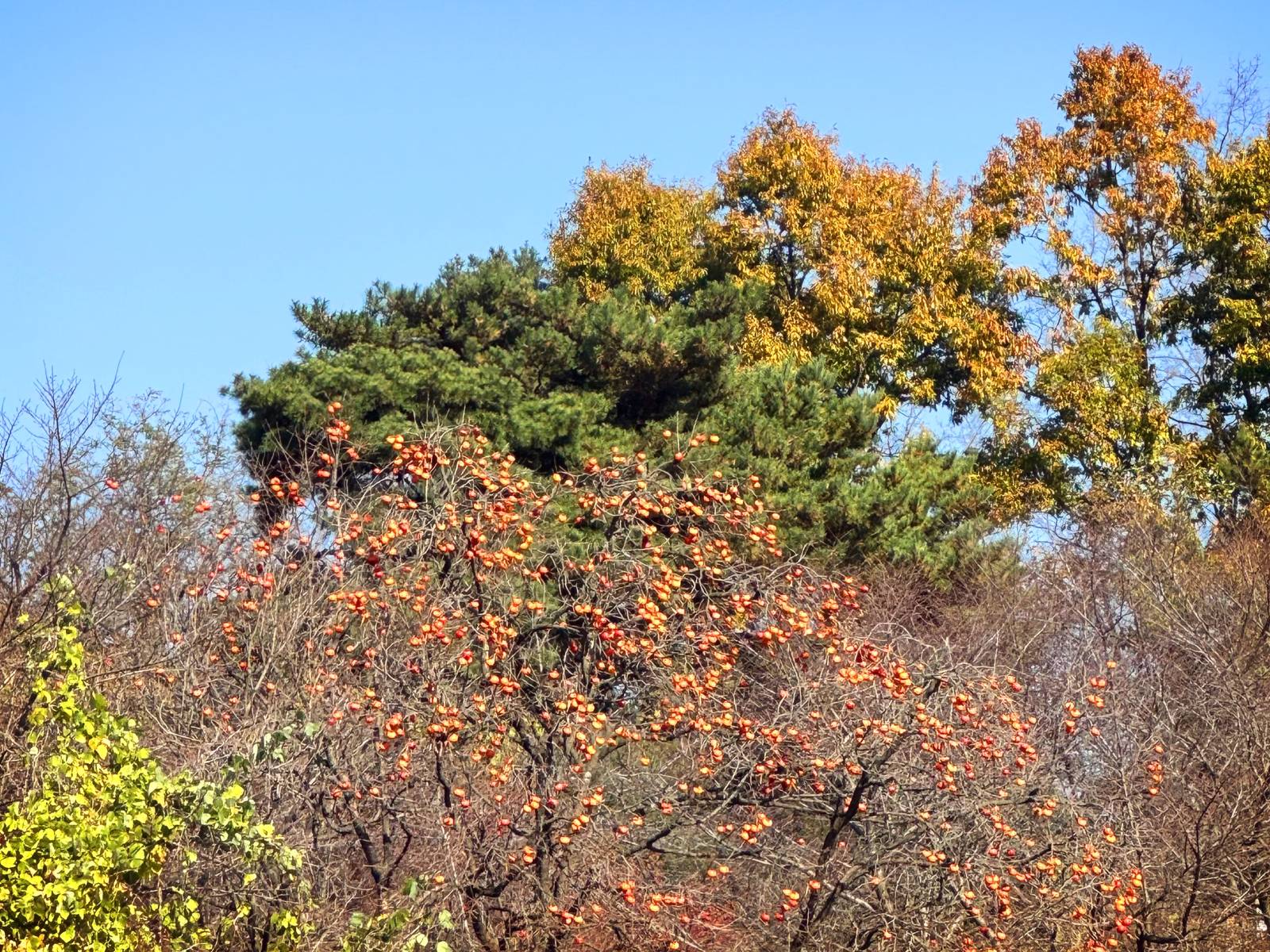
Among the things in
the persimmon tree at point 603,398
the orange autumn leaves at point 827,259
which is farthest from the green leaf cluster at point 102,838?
the orange autumn leaves at point 827,259

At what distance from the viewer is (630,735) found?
28.5 ft

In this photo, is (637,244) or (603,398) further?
(637,244)

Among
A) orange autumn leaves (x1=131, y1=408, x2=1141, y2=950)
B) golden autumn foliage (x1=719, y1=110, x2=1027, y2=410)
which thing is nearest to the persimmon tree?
golden autumn foliage (x1=719, y1=110, x2=1027, y2=410)

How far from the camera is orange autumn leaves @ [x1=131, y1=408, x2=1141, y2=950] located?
8.71 metres

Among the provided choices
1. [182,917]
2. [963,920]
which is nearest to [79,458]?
[182,917]

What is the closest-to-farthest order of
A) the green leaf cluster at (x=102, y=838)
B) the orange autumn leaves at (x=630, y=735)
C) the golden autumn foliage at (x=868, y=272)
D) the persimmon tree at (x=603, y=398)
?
the green leaf cluster at (x=102, y=838) → the orange autumn leaves at (x=630, y=735) → the persimmon tree at (x=603, y=398) → the golden autumn foliage at (x=868, y=272)

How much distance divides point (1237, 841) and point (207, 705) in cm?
613

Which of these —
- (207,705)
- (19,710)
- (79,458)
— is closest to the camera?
(19,710)

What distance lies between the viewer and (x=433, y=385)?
725 inches

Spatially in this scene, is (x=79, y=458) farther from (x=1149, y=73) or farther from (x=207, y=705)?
(x=1149, y=73)

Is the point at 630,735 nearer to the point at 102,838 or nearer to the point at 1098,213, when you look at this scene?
the point at 102,838

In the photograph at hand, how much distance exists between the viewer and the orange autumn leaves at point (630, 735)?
871cm

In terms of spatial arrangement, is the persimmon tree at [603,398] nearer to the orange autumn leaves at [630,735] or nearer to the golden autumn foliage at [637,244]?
the golden autumn foliage at [637,244]

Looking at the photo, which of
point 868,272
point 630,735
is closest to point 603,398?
point 868,272
